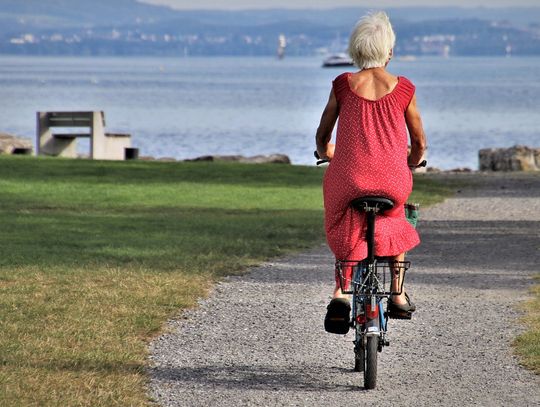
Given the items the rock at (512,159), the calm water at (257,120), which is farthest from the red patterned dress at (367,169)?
the calm water at (257,120)

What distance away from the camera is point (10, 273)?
416 inches

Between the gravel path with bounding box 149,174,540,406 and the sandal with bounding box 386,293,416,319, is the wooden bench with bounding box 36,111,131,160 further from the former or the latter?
the sandal with bounding box 386,293,416,319

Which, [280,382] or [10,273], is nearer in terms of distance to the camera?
[280,382]

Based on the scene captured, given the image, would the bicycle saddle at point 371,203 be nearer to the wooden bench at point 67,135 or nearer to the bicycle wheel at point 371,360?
the bicycle wheel at point 371,360

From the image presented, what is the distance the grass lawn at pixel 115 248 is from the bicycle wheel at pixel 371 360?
3.63 feet

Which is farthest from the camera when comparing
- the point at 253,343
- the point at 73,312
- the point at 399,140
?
the point at 73,312

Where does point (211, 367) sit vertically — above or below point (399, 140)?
below

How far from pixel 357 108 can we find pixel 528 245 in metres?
7.02

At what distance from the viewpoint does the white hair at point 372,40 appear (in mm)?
6680

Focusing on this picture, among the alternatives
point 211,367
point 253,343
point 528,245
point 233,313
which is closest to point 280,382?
point 211,367

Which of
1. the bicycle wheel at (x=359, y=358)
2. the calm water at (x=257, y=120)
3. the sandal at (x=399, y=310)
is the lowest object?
the calm water at (x=257, y=120)

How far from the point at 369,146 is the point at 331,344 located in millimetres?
1778

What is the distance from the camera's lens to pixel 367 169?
6594 millimetres

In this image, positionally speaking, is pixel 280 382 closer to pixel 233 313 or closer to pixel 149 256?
pixel 233 313
